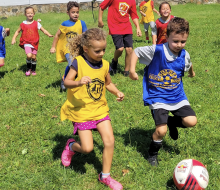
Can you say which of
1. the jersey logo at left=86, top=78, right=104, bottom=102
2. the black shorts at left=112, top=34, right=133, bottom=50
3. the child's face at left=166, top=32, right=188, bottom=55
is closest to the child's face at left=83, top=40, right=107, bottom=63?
the jersey logo at left=86, top=78, right=104, bottom=102

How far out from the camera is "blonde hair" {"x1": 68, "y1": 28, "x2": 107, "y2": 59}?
337 cm

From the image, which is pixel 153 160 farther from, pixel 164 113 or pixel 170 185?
pixel 164 113

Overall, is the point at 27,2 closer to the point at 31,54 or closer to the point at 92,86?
the point at 31,54

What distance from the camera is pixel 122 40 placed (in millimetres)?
7363

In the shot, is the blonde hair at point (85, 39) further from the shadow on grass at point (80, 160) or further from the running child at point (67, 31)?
the running child at point (67, 31)

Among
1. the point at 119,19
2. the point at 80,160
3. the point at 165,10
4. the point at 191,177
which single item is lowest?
the point at 80,160

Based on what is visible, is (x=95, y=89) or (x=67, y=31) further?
(x=67, y=31)

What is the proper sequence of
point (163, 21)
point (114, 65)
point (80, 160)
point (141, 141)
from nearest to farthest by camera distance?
point (80, 160)
point (141, 141)
point (163, 21)
point (114, 65)

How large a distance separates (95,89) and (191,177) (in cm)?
157

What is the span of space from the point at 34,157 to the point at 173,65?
8.13 feet

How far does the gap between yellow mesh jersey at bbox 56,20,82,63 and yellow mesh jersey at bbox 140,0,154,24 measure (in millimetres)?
5737

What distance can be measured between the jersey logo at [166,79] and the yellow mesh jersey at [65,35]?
10.1 ft

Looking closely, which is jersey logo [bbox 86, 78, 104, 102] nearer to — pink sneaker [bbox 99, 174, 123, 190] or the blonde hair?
the blonde hair

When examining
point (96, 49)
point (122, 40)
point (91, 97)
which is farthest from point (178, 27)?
point (122, 40)
